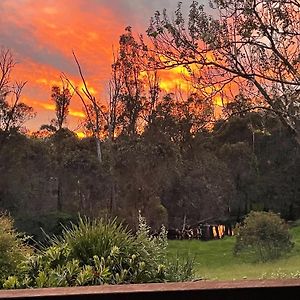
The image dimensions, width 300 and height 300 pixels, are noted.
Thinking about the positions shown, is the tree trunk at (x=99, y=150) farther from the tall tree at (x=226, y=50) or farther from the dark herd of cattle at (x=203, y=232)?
the tall tree at (x=226, y=50)

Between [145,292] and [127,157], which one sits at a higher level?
[127,157]

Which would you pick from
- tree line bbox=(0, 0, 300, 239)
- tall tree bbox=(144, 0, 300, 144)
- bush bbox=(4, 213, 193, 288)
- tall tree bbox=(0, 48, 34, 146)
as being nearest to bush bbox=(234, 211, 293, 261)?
tree line bbox=(0, 0, 300, 239)

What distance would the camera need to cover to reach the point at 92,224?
139 inches

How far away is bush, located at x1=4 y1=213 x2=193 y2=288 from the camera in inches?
98.6

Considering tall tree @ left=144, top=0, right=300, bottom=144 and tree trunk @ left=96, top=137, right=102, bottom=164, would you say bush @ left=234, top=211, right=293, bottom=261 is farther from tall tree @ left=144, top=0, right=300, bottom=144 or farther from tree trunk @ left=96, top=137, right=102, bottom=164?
tall tree @ left=144, top=0, right=300, bottom=144

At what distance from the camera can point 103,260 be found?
115 inches

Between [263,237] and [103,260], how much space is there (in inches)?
268

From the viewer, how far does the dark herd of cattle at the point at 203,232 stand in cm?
1086

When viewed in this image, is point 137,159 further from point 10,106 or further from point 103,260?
point 103,260

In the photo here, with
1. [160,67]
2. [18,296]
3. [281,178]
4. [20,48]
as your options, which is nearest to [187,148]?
[281,178]

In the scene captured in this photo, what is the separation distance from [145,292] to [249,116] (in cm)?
711

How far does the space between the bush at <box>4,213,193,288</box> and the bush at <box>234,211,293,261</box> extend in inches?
Result: 225

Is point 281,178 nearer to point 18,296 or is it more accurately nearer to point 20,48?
point 20,48

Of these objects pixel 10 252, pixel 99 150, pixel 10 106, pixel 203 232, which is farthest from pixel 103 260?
pixel 203 232
